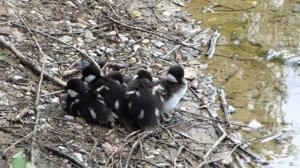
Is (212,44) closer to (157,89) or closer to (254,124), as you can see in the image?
(254,124)

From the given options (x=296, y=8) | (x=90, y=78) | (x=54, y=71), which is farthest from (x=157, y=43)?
(x=296, y=8)

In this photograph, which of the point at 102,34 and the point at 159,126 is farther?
the point at 102,34

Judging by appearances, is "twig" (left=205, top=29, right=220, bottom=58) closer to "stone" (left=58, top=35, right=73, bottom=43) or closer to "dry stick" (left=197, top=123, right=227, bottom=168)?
"stone" (left=58, top=35, right=73, bottom=43)

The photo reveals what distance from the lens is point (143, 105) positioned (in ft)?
17.7

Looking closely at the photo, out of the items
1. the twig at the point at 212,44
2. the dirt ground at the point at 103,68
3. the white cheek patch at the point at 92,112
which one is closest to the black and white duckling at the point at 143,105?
the dirt ground at the point at 103,68

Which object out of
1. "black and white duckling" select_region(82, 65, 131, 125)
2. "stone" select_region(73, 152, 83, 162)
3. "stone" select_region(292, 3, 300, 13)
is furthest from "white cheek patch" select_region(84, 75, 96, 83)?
"stone" select_region(292, 3, 300, 13)

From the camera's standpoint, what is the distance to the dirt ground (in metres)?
5.11

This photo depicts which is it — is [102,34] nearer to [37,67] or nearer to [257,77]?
[37,67]

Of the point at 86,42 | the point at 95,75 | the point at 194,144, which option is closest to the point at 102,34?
the point at 86,42

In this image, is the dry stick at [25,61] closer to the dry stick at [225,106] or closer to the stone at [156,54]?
the stone at [156,54]

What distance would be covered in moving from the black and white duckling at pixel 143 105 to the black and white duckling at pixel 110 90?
0.25 feet

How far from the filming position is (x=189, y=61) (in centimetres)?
723

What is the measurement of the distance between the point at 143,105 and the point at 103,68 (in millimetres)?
1215

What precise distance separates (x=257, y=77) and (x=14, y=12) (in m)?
2.79
